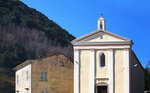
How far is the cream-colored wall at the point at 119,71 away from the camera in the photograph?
188ft

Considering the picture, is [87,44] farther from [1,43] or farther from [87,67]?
[1,43]

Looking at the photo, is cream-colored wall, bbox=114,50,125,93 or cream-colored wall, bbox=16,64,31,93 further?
cream-colored wall, bbox=16,64,31,93

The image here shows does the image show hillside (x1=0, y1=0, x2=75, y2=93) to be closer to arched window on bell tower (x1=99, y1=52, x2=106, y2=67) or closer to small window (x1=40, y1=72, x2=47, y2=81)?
small window (x1=40, y1=72, x2=47, y2=81)

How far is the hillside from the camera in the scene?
11191cm

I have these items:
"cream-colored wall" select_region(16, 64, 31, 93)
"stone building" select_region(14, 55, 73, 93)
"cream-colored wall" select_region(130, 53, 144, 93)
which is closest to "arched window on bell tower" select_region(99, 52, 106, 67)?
"cream-colored wall" select_region(130, 53, 144, 93)

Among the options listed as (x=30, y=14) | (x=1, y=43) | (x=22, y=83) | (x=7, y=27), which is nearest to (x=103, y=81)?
(x=22, y=83)

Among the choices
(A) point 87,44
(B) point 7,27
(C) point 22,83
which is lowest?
(C) point 22,83

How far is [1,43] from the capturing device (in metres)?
122

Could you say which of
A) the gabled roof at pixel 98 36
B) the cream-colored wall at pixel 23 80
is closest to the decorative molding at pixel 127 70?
the gabled roof at pixel 98 36

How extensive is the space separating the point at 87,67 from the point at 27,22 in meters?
85.8

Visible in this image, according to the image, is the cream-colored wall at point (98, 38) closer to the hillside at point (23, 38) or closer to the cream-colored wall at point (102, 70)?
the cream-colored wall at point (102, 70)

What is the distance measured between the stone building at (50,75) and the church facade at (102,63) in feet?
13.7

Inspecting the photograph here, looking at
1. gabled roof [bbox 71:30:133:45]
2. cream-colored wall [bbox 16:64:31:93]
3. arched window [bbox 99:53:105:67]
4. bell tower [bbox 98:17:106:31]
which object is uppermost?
bell tower [bbox 98:17:106:31]

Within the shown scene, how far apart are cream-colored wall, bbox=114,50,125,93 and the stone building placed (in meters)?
7.41
